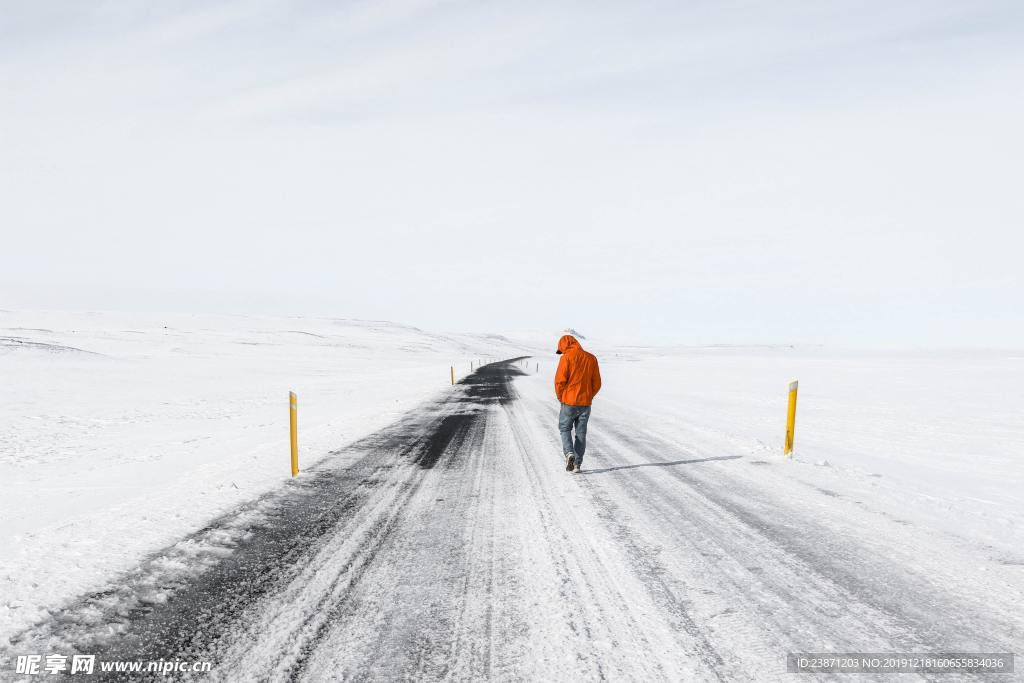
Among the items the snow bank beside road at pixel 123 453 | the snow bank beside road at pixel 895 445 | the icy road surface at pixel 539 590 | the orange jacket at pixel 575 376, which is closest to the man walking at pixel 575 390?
the orange jacket at pixel 575 376

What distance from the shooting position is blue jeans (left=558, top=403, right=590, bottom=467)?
7.72 metres

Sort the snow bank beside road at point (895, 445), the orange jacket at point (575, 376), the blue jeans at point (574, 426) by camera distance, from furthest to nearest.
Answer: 1. the orange jacket at point (575, 376)
2. the blue jeans at point (574, 426)
3. the snow bank beside road at point (895, 445)

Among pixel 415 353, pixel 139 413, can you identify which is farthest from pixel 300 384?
pixel 415 353

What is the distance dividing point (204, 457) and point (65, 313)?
129 meters

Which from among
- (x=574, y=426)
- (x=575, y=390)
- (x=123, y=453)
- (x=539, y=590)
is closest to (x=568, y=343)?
(x=575, y=390)

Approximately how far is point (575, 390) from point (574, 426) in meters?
0.55

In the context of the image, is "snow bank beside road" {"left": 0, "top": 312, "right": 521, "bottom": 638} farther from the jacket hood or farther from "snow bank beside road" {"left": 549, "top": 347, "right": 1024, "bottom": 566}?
"snow bank beside road" {"left": 549, "top": 347, "right": 1024, "bottom": 566}

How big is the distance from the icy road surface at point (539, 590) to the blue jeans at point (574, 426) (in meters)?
1.17

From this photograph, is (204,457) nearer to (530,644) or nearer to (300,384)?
(530,644)

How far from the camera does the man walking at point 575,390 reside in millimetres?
7803

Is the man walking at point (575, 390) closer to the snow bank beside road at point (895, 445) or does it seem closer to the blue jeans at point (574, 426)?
the blue jeans at point (574, 426)

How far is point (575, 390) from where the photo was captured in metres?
7.94

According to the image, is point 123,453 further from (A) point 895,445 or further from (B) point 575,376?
(A) point 895,445

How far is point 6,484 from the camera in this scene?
7.71 m
